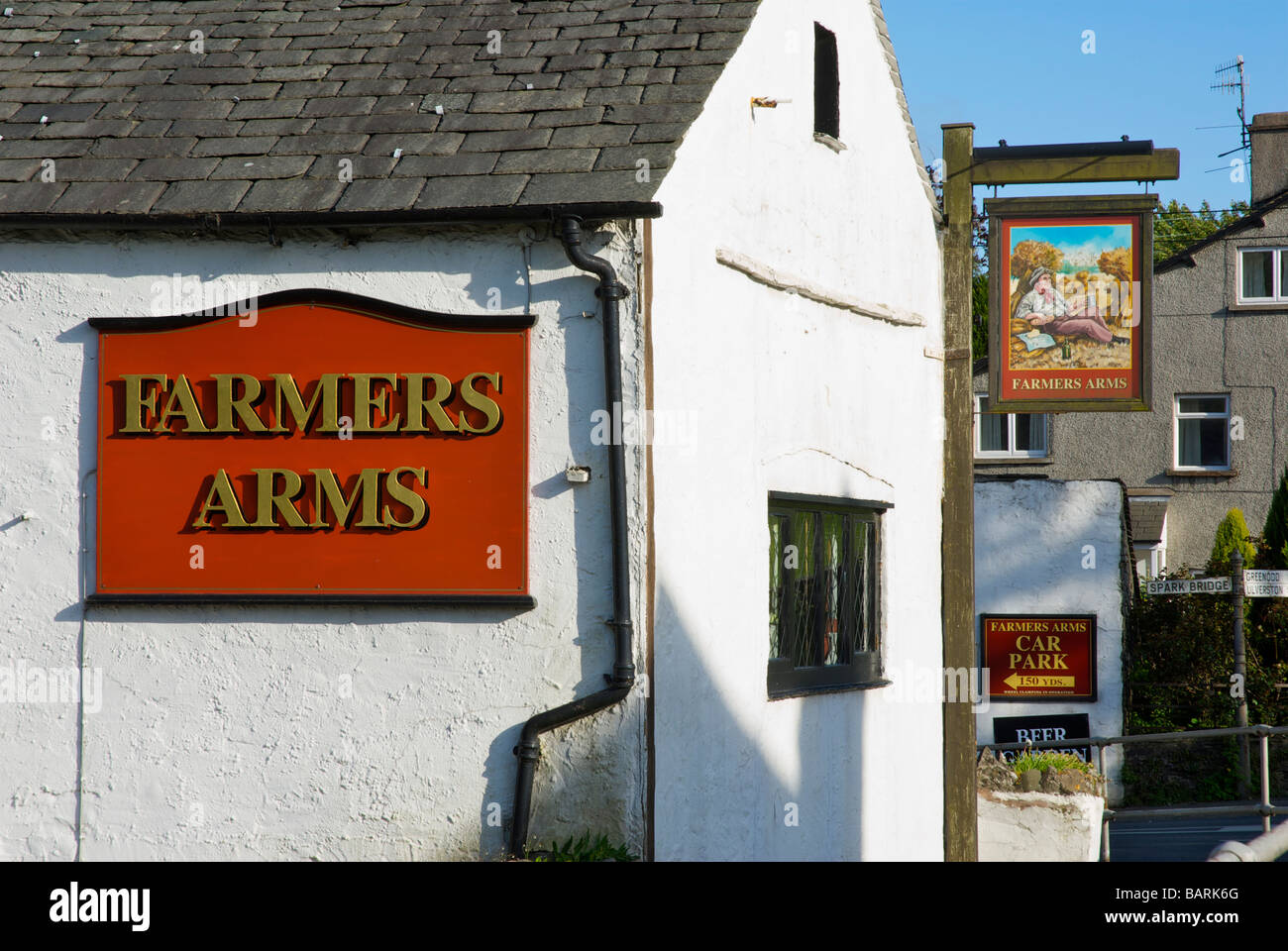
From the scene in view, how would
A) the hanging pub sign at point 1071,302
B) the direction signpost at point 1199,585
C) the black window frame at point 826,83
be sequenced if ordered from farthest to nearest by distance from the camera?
the direction signpost at point 1199,585 → the hanging pub sign at point 1071,302 → the black window frame at point 826,83

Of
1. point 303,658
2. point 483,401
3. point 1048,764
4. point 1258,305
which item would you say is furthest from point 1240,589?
point 303,658

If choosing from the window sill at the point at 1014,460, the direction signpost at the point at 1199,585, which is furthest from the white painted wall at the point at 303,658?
the window sill at the point at 1014,460

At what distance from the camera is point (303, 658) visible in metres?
7.07

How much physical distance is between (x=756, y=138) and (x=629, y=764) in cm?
373

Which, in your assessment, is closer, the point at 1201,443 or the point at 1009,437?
the point at 1201,443

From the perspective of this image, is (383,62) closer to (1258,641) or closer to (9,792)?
(9,792)

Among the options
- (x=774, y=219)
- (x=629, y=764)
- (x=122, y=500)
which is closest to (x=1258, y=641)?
(x=774, y=219)

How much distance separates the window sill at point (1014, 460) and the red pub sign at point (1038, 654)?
6.63 metres

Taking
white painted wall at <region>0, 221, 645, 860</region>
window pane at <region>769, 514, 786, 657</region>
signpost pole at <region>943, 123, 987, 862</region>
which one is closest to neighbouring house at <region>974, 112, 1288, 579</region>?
signpost pole at <region>943, 123, 987, 862</region>

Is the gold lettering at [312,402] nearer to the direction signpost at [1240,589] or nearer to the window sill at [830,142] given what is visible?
the window sill at [830,142]

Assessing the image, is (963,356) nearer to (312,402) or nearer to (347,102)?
(347,102)

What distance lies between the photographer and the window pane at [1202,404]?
24.4 meters

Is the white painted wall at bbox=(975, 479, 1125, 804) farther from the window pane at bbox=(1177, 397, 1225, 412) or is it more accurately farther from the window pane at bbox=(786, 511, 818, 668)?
the window pane at bbox=(786, 511, 818, 668)

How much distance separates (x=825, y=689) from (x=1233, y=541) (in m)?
16.0
